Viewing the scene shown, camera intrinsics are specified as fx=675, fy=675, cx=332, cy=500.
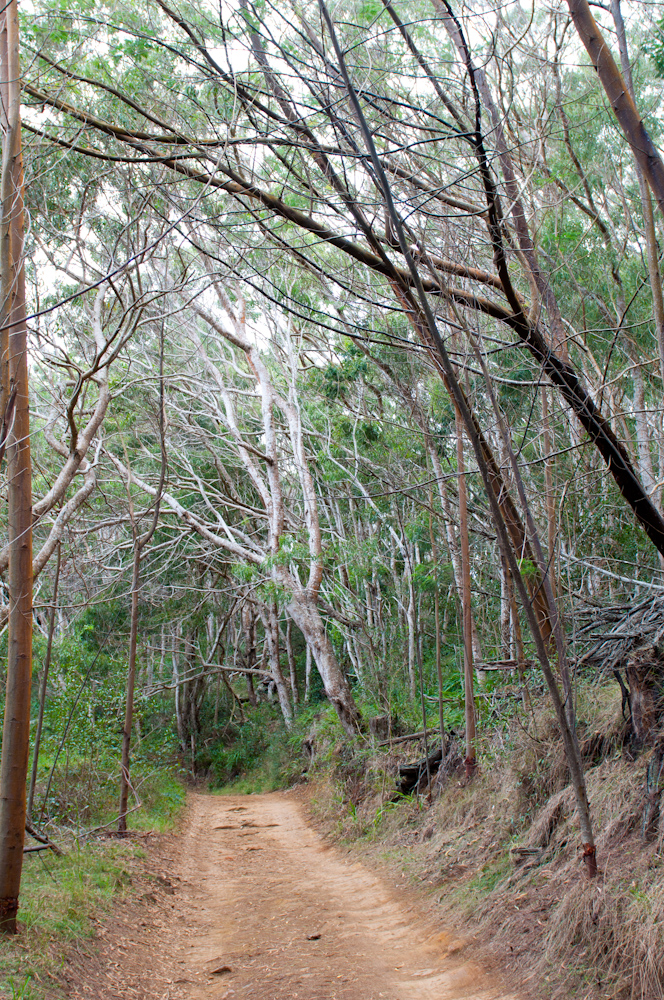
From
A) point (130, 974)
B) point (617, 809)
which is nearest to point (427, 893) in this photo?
point (617, 809)

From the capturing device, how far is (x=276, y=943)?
4938 mm

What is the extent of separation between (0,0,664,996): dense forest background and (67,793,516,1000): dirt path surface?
1353mm

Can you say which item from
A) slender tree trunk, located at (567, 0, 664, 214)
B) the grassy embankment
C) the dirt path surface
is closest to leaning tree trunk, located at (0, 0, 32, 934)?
the grassy embankment

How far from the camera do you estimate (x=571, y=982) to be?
3.47 meters

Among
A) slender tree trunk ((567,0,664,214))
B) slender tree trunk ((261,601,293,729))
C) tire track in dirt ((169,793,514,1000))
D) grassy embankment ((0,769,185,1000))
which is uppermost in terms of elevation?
slender tree trunk ((567,0,664,214))

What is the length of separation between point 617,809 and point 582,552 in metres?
2.89

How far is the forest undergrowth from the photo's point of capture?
3.46 m

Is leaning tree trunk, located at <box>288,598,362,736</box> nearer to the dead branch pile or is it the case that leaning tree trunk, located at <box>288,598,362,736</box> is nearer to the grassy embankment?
the grassy embankment

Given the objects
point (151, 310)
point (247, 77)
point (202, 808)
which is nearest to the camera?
point (247, 77)

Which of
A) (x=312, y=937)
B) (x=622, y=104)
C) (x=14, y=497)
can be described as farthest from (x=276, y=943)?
(x=622, y=104)

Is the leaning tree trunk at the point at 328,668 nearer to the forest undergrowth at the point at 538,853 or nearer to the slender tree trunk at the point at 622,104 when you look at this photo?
the forest undergrowth at the point at 538,853

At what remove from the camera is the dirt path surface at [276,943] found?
4031 millimetres

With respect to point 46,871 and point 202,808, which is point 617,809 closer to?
point 46,871

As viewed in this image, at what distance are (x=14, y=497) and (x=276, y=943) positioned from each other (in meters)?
3.74
